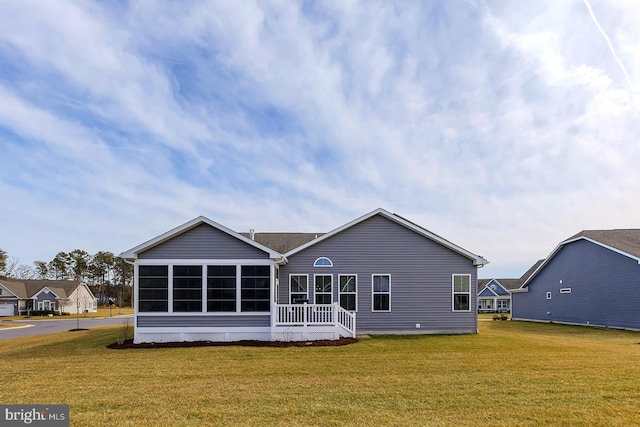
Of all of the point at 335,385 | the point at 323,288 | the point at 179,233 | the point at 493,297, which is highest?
the point at 179,233

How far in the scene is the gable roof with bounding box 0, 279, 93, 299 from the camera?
1928 inches

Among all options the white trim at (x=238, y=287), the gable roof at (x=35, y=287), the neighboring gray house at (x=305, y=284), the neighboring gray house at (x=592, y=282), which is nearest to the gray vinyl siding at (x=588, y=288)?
the neighboring gray house at (x=592, y=282)

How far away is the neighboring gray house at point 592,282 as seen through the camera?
21.8 m

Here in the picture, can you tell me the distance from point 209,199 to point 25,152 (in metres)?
7.77

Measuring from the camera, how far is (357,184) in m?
20.1

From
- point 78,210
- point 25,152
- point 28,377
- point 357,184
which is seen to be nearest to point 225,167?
point 357,184

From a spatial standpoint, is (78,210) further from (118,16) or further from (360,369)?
(360,369)

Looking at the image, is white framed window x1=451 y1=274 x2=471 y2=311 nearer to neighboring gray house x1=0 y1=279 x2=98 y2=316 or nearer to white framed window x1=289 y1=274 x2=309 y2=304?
white framed window x1=289 y1=274 x2=309 y2=304

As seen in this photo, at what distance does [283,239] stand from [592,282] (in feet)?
56.4

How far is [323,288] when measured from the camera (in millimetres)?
17484

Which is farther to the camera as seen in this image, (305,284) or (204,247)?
(305,284)

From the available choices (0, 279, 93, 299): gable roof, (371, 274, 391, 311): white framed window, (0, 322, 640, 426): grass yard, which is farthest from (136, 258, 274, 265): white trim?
(0, 279, 93, 299): gable roof

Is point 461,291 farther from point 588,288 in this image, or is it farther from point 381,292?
point 588,288

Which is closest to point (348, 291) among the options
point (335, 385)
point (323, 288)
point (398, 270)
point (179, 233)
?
→ point (323, 288)
